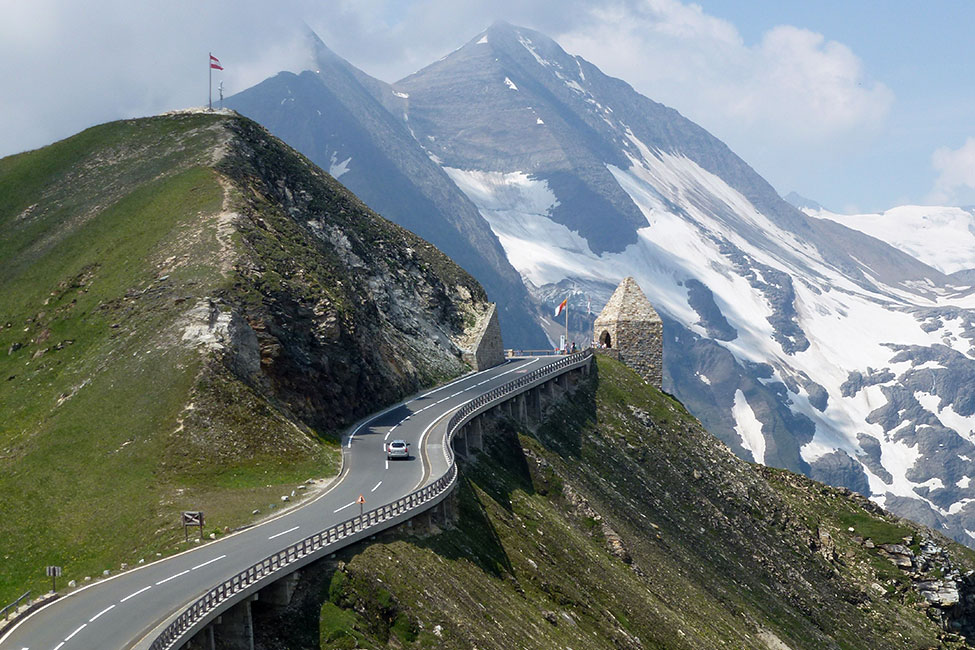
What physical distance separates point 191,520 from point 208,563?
17.8ft

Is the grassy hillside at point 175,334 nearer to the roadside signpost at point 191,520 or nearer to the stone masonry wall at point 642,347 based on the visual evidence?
the roadside signpost at point 191,520

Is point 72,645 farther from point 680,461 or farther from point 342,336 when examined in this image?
point 680,461

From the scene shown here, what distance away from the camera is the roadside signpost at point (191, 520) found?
50688mm

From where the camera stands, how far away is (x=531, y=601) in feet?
201

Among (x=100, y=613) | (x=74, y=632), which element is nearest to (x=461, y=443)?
(x=100, y=613)

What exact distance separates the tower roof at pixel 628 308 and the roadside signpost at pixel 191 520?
274ft

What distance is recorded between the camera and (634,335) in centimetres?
13200

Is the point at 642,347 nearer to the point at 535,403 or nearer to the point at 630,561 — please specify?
the point at 535,403

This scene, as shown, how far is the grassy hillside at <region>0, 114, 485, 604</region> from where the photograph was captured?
5759 cm

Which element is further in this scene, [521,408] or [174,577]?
[521,408]

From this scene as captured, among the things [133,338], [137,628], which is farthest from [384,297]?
[137,628]

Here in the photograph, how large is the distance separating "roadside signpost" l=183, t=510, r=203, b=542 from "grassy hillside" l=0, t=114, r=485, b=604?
76 centimetres

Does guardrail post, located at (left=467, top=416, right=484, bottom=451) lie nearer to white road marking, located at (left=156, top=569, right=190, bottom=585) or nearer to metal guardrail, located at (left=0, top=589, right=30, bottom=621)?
white road marking, located at (left=156, top=569, right=190, bottom=585)

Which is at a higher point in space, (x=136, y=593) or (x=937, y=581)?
(x=136, y=593)
